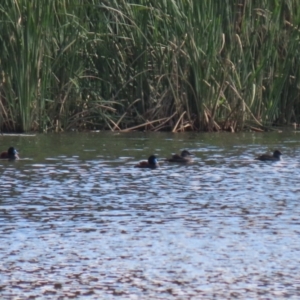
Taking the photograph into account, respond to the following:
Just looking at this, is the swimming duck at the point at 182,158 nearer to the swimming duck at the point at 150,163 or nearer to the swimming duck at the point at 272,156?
the swimming duck at the point at 150,163

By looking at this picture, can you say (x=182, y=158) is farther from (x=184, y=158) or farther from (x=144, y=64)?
(x=144, y=64)

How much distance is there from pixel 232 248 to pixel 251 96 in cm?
845

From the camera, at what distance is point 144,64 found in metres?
16.1

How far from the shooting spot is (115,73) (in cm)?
1627

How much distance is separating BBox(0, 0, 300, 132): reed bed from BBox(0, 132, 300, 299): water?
1.52 m

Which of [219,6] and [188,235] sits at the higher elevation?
[219,6]

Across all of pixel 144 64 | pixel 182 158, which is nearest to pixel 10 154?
pixel 182 158

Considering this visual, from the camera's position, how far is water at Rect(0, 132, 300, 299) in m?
6.82

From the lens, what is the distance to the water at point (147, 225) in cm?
682

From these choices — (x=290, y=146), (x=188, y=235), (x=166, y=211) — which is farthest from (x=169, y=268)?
(x=290, y=146)

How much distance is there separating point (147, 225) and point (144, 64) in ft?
25.0

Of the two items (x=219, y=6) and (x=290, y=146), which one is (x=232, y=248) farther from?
(x=219, y=6)

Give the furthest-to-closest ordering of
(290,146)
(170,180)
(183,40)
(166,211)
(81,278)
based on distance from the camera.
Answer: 1. (183,40)
2. (290,146)
3. (170,180)
4. (166,211)
5. (81,278)

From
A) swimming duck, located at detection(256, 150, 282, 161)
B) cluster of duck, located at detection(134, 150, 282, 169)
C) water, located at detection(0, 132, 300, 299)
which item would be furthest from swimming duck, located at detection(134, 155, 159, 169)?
swimming duck, located at detection(256, 150, 282, 161)
